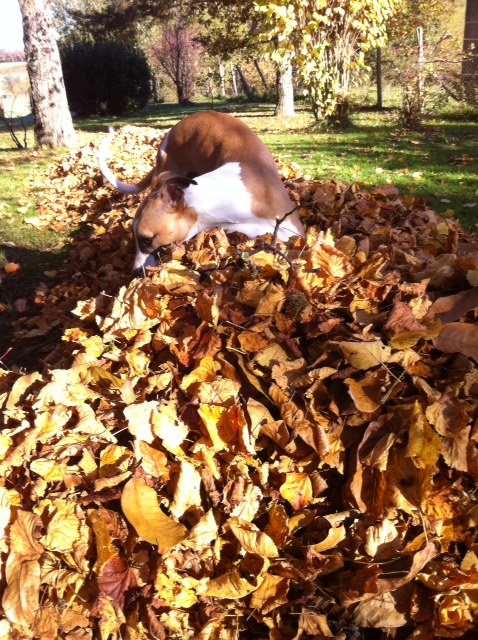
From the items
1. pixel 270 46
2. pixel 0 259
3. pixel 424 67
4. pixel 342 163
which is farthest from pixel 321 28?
pixel 0 259

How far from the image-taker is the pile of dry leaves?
5.19 feet

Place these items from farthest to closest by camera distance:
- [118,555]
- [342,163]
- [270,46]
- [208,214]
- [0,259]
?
[270,46] < [342,163] < [0,259] < [208,214] < [118,555]

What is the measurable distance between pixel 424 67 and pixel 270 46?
3492 millimetres

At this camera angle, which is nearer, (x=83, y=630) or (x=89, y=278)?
(x=83, y=630)

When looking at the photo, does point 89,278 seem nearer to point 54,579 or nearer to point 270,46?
point 54,579

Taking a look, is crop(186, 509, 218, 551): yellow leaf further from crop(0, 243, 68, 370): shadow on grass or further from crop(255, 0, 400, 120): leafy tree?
crop(255, 0, 400, 120): leafy tree

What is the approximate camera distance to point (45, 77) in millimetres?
10102

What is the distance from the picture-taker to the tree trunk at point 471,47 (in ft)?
40.5

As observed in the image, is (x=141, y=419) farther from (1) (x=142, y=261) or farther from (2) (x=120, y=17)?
(2) (x=120, y=17)

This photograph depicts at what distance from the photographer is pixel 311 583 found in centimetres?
161

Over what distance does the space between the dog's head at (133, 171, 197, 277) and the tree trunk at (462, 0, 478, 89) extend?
425 inches

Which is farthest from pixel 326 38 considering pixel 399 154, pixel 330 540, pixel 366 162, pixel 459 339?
pixel 330 540

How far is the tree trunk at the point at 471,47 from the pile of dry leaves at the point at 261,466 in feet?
39.7

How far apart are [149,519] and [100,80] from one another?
22.5 meters
